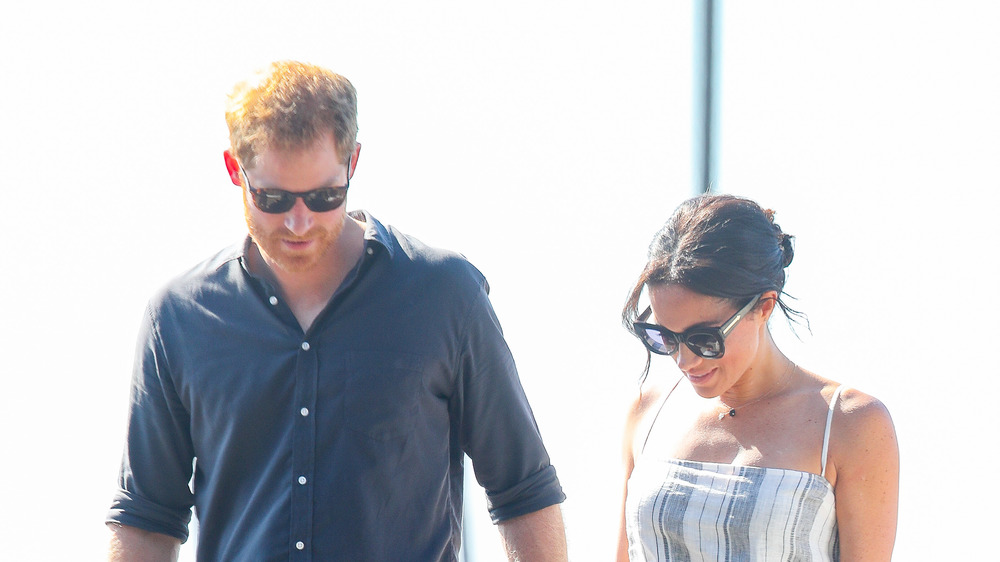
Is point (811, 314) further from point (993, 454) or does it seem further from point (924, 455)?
point (993, 454)

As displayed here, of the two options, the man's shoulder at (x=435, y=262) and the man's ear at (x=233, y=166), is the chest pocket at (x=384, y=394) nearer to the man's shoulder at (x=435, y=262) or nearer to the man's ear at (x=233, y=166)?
the man's shoulder at (x=435, y=262)

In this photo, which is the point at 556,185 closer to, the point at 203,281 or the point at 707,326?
the point at 707,326

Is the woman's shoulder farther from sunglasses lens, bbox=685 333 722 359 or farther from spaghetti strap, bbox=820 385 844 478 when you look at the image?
sunglasses lens, bbox=685 333 722 359

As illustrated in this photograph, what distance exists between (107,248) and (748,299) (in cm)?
186

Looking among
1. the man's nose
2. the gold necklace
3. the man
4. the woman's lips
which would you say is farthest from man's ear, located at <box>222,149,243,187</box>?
the gold necklace

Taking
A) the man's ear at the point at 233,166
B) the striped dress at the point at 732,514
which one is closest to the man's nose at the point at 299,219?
the man's ear at the point at 233,166

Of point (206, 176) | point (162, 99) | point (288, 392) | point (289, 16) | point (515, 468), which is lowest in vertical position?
point (515, 468)

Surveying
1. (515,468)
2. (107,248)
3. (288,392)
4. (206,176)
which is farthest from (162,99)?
(515,468)

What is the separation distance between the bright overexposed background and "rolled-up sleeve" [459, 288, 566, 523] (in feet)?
2.47

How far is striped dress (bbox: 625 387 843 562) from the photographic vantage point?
5.24 feet

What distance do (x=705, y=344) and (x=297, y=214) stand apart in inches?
31.9

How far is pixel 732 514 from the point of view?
→ 164 centimetres

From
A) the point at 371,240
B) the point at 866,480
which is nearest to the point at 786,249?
the point at 866,480

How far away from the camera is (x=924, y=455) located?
238cm
